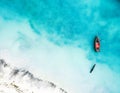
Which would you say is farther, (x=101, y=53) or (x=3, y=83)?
(x=101, y=53)

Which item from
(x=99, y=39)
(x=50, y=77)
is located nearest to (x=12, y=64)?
(x=50, y=77)

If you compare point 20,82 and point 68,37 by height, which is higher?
point 68,37

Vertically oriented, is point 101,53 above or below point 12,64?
above

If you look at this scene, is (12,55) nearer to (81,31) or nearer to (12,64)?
(12,64)

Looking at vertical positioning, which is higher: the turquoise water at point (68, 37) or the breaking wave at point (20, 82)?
the turquoise water at point (68, 37)

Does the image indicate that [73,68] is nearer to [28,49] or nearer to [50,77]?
[50,77]

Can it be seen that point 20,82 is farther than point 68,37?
No

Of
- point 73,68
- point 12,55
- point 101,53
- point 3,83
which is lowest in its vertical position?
point 3,83

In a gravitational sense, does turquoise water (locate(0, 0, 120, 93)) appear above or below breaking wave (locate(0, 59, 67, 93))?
above
